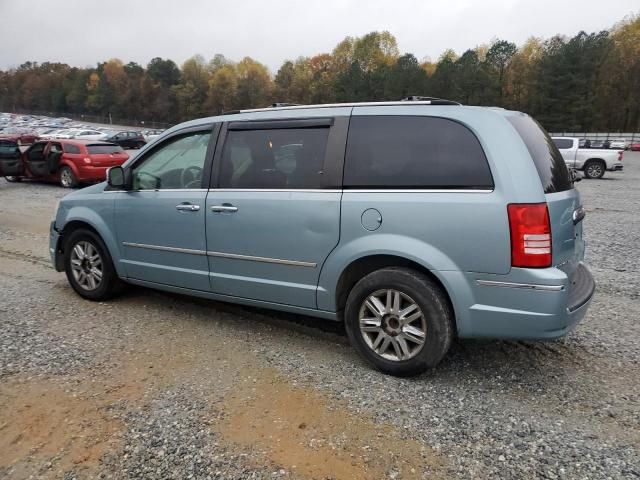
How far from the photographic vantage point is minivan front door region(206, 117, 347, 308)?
355 cm

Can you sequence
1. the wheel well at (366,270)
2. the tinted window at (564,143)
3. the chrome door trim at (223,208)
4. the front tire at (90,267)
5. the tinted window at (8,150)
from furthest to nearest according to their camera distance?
1. the tinted window at (564,143)
2. the tinted window at (8,150)
3. the front tire at (90,267)
4. the chrome door trim at (223,208)
5. the wheel well at (366,270)

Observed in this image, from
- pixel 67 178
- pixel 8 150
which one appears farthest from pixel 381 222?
pixel 8 150

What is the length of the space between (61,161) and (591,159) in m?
20.1

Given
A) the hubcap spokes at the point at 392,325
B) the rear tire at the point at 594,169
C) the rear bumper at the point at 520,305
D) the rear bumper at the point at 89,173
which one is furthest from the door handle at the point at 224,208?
the rear tire at the point at 594,169

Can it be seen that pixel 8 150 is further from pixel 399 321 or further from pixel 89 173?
pixel 399 321

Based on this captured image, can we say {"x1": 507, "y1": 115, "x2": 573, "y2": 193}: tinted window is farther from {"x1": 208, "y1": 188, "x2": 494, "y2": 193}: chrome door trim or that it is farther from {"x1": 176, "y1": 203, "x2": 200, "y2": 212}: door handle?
{"x1": 176, "y1": 203, "x2": 200, "y2": 212}: door handle

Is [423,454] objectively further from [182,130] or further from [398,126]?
[182,130]

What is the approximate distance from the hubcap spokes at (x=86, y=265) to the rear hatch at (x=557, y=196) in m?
4.02

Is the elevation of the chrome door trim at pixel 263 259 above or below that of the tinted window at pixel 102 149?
below

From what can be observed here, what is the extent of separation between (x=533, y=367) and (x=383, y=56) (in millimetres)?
101476

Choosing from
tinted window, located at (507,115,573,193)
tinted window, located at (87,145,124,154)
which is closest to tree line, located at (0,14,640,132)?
tinted window, located at (87,145,124,154)

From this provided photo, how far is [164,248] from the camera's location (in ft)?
14.3

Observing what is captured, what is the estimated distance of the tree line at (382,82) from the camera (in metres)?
62.8

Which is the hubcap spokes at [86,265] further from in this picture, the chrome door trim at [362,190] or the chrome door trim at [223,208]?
the chrome door trim at [362,190]
